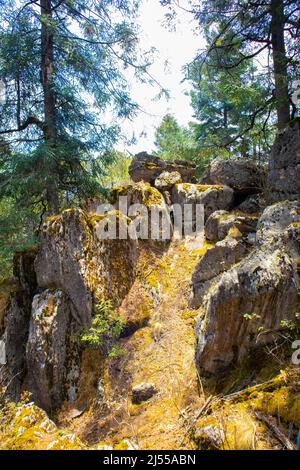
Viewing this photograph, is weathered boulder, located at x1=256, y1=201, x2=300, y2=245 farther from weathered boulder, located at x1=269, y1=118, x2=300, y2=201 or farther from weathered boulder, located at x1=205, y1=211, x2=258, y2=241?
weathered boulder, located at x1=269, y1=118, x2=300, y2=201

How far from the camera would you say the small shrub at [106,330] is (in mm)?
6535

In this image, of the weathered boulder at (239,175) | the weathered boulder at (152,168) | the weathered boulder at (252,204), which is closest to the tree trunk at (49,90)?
the weathered boulder at (152,168)

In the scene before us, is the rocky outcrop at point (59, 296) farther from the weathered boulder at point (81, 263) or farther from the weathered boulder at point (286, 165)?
the weathered boulder at point (286, 165)

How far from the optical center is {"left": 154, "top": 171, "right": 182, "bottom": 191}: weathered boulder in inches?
418

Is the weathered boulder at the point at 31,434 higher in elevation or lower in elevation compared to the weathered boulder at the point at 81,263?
lower

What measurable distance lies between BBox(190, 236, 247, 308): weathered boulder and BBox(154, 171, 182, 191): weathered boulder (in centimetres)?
405

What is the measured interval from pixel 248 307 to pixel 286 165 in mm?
4646

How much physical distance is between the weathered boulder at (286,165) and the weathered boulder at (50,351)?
19.5ft

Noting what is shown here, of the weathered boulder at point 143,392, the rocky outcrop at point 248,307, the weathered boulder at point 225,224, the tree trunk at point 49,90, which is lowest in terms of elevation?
the weathered boulder at point 143,392

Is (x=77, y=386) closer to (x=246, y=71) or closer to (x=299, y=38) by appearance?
(x=246, y=71)

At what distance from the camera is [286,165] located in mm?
7715

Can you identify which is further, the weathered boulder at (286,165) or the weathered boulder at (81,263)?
the weathered boulder at (286,165)

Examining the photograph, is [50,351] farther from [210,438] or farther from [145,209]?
[145,209]

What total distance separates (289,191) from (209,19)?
6397mm
